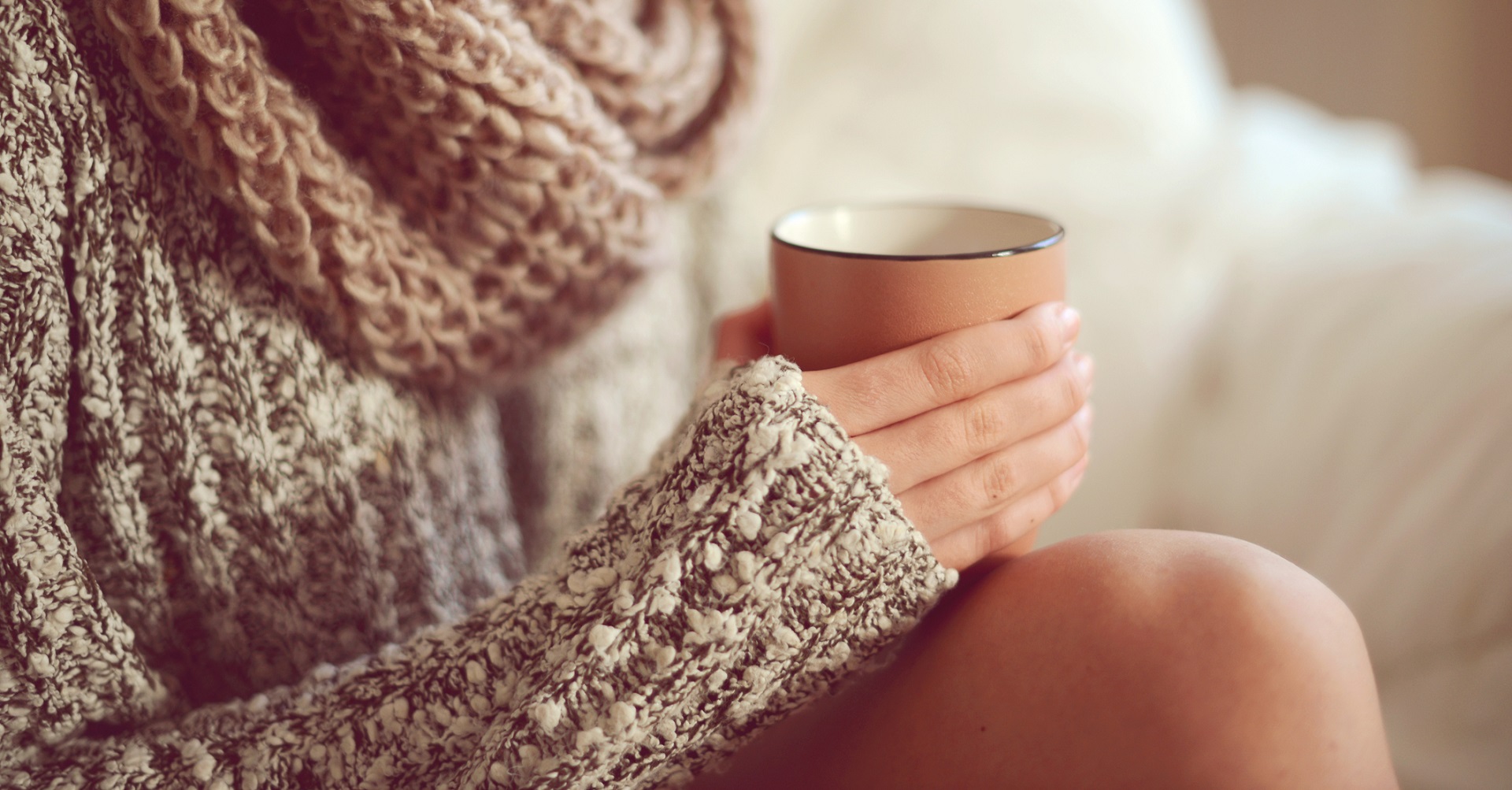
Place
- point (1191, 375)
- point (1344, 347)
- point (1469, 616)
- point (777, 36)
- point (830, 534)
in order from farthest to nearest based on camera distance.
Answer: point (777, 36), point (1191, 375), point (1344, 347), point (1469, 616), point (830, 534)

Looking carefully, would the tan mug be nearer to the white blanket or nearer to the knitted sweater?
the knitted sweater

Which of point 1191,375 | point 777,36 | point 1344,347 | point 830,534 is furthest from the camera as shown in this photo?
point 777,36

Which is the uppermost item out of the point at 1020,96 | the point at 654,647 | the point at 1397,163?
the point at 1020,96

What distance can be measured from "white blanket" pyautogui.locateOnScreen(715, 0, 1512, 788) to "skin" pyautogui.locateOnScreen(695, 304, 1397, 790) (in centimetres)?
23

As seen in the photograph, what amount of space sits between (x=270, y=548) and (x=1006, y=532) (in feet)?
1.29

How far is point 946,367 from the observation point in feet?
1.47

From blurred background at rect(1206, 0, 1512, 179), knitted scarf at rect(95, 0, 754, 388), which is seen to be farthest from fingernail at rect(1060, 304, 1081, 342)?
blurred background at rect(1206, 0, 1512, 179)

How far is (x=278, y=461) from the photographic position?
496mm

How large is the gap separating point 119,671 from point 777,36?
0.76m

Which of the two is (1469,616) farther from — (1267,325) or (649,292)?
(649,292)

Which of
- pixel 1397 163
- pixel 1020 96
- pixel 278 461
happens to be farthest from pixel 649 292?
pixel 1397 163

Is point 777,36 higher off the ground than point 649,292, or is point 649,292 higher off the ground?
point 777,36

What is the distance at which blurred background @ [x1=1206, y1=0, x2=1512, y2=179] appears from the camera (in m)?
1.41

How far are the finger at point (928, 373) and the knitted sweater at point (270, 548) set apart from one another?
23 mm
